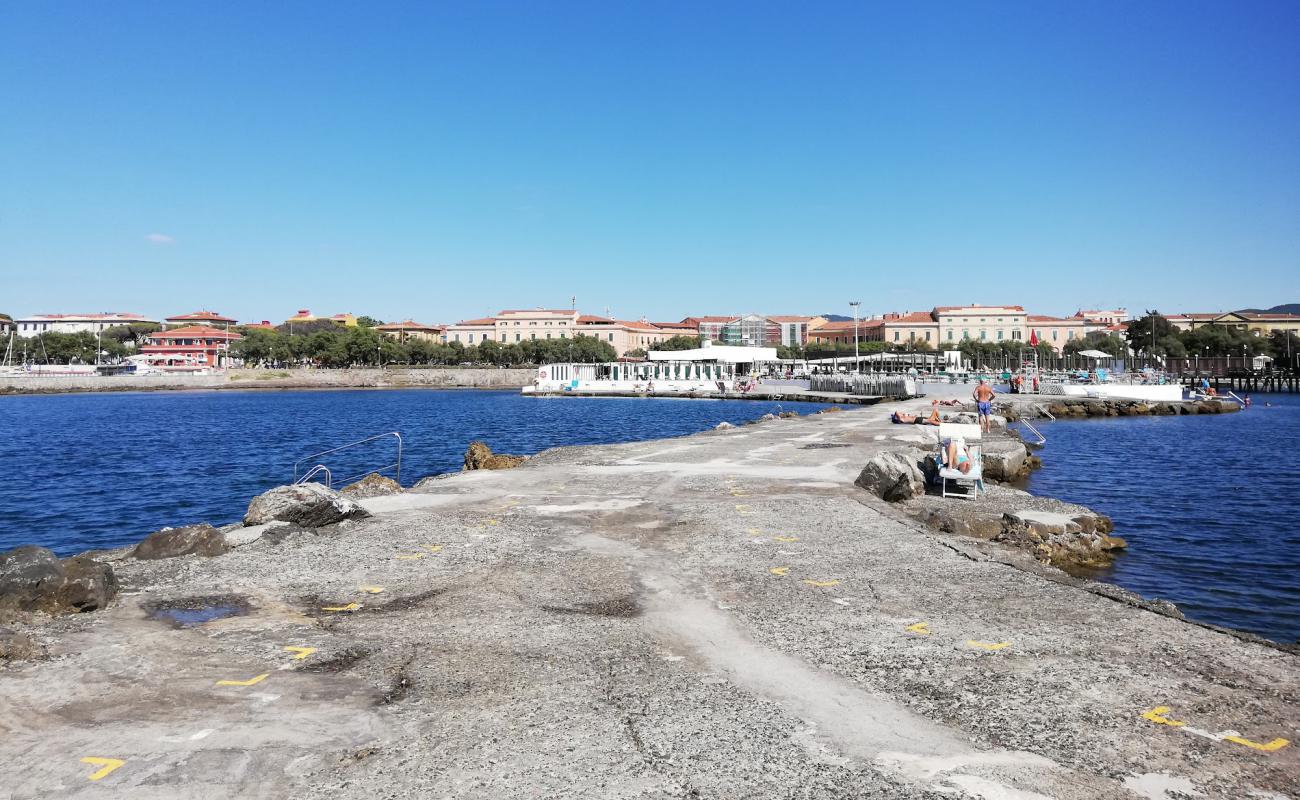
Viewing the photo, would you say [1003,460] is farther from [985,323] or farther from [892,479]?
[985,323]

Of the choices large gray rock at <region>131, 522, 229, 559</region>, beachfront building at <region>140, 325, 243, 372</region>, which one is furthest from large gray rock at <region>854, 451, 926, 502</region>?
beachfront building at <region>140, 325, 243, 372</region>

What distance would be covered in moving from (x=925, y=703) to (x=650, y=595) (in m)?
3.37

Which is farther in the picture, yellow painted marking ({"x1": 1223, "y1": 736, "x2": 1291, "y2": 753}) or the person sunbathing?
the person sunbathing

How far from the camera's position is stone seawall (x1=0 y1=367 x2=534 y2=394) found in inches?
5022

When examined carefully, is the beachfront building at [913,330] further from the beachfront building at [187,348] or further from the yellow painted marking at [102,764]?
the yellow painted marking at [102,764]

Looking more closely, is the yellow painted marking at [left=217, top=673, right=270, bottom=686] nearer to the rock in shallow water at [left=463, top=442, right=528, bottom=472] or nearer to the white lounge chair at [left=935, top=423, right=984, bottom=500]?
the white lounge chair at [left=935, top=423, right=984, bottom=500]

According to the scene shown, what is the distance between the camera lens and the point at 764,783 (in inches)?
177

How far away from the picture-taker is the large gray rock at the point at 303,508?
38.3ft

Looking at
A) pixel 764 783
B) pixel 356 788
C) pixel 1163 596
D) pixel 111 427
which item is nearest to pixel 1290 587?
pixel 1163 596

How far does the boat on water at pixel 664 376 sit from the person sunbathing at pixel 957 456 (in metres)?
66.3

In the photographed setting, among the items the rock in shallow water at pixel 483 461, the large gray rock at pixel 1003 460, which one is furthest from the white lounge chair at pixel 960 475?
the rock in shallow water at pixel 483 461

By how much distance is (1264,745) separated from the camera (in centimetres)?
493

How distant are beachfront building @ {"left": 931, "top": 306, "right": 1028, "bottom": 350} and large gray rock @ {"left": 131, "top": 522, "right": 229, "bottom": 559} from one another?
187 meters

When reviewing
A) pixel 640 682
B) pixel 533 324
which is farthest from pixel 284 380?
pixel 640 682
